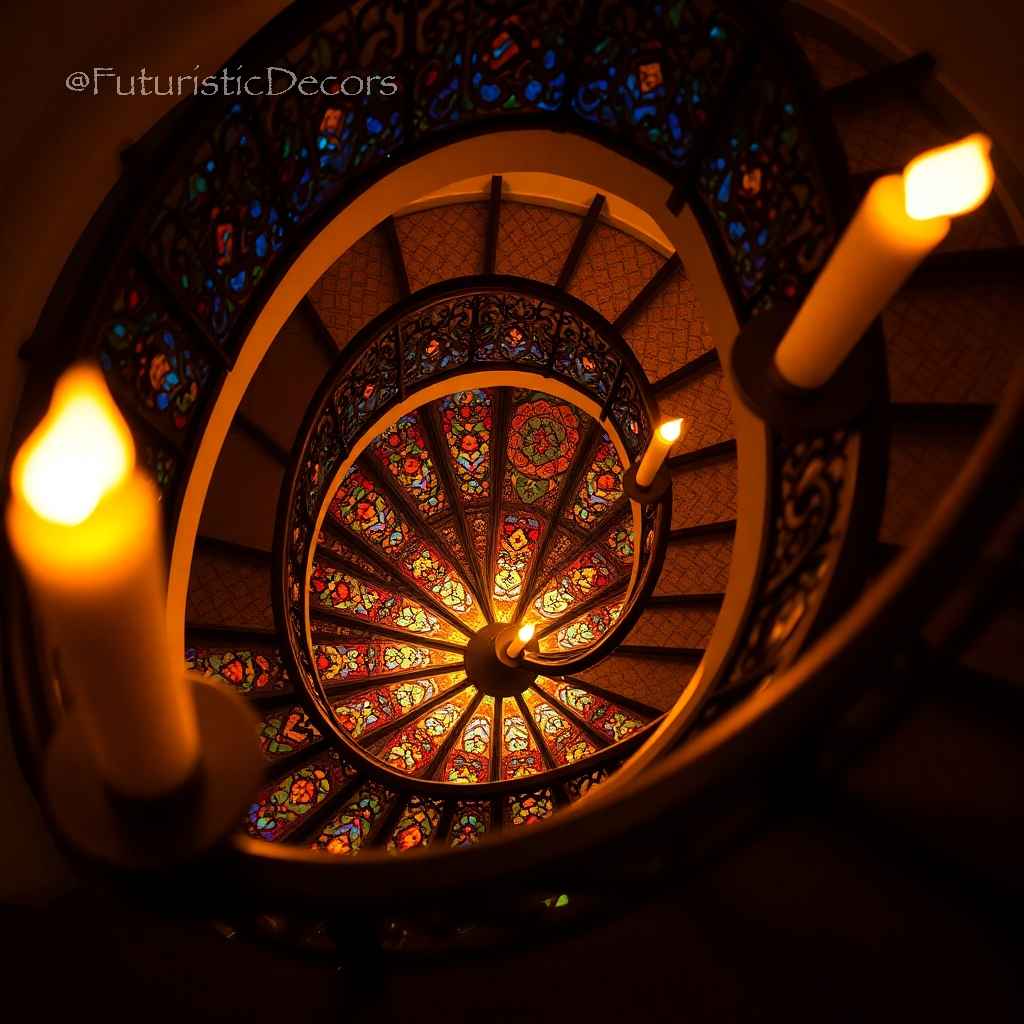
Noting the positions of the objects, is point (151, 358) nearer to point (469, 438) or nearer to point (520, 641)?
point (520, 641)

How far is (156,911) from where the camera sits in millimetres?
1181

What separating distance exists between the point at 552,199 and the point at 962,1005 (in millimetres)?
4669

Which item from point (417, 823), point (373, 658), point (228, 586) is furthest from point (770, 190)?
point (373, 658)

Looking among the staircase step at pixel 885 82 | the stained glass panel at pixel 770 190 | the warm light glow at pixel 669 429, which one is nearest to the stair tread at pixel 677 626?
the warm light glow at pixel 669 429

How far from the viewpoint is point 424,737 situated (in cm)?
659

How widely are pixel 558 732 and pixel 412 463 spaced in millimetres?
2900

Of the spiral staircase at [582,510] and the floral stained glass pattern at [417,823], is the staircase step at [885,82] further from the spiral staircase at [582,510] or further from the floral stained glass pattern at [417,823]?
the floral stained glass pattern at [417,823]

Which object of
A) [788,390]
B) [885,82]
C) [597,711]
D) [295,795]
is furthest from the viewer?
[597,711]

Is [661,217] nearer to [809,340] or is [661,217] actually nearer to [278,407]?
[809,340]

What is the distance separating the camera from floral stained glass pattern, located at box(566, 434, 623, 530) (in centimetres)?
605

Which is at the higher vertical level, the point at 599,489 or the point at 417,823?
the point at 599,489

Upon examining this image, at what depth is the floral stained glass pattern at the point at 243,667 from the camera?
3.81m

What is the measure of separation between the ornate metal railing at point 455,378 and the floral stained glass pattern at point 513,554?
5.76 ft

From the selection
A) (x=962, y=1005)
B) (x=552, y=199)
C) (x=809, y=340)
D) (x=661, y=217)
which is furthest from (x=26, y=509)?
(x=552, y=199)
